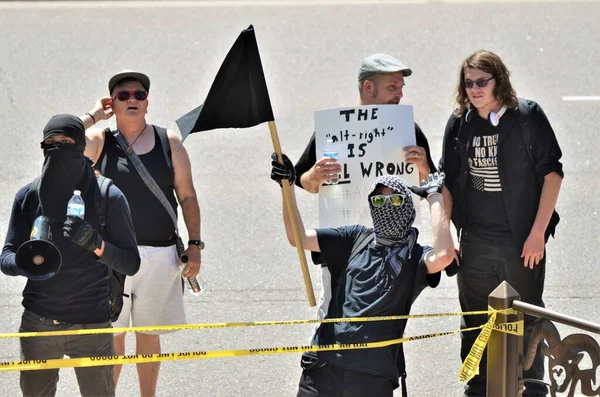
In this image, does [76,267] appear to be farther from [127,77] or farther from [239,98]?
[127,77]

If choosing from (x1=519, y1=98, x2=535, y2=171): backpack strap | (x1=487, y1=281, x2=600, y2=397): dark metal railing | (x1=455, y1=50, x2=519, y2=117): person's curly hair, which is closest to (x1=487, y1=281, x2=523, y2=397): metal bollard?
(x1=487, y1=281, x2=600, y2=397): dark metal railing

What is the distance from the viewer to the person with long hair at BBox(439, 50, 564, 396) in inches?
243

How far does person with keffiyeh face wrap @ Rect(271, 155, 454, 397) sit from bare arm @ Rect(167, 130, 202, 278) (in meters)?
1.32

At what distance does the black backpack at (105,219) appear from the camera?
18.1ft

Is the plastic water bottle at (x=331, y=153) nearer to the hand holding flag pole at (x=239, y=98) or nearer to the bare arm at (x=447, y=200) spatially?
the hand holding flag pole at (x=239, y=98)

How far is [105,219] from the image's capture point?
5605 millimetres

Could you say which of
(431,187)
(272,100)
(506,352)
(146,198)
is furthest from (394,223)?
(272,100)

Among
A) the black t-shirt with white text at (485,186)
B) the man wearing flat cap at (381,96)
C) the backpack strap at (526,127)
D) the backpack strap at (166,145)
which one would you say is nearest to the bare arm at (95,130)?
the backpack strap at (166,145)

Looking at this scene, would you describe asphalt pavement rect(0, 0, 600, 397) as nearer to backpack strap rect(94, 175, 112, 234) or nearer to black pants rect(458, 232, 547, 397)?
black pants rect(458, 232, 547, 397)

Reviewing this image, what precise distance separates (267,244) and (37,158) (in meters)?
2.61

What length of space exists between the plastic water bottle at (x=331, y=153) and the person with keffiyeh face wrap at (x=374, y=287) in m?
0.75

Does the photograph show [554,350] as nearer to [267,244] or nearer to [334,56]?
[267,244]

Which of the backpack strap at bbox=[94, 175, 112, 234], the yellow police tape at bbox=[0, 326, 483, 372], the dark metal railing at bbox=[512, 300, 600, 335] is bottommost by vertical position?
the yellow police tape at bbox=[0, 326, 483, 372]

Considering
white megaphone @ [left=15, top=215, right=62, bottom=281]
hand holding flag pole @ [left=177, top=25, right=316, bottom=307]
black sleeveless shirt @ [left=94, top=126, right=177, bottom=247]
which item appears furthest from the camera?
black sleeveless shirt @ [left=94, top=126, right=177, bottom=247]
